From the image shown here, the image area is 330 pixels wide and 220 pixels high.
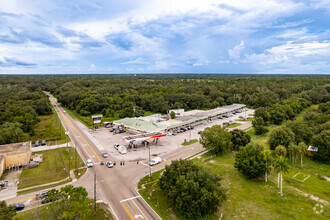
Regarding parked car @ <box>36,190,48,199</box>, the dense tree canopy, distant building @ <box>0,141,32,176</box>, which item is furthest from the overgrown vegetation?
distant building @ <box>0,141,32,176</box>

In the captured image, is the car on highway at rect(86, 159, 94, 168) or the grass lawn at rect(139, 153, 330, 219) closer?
the grass lawn at rect(139, 153, 330, 219)

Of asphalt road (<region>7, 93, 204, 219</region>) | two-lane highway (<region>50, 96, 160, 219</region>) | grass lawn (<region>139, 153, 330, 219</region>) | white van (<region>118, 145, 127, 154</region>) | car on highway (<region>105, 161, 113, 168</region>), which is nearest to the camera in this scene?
two-lane highway (<region>50, 96, 160, 219</region>)

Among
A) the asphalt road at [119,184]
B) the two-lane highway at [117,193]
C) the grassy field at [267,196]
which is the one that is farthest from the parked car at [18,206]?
the grassy field at [267,196]

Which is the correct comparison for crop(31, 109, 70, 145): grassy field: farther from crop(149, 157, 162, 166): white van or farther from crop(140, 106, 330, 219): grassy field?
crop(140, 106, 330, 219): grassy field

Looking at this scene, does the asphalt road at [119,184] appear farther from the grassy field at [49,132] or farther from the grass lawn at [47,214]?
the grassy field at [49,132]

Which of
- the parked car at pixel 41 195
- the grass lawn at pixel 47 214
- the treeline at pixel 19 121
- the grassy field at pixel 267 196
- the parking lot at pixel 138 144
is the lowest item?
the grassy field at pixel 267 196

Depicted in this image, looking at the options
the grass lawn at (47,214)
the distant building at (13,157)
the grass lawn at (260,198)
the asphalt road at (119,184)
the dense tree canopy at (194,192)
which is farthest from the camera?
the distant building at (13,157)

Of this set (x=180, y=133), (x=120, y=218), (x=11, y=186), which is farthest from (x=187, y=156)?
(x=11, y=186)
